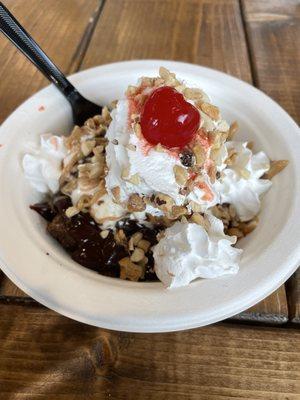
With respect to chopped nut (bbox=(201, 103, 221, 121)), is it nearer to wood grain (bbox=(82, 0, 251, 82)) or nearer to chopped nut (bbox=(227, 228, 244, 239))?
chopped nut (bbox=(227, 228, 244, 239))

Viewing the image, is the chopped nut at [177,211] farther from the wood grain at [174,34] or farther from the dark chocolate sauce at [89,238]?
the wood grain at [174,34]

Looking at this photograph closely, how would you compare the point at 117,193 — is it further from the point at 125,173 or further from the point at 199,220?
the point at 199,220

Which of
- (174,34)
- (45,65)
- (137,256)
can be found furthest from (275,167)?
(174,34)

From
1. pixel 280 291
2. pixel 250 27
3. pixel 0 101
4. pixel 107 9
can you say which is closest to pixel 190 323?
pixel 280 291

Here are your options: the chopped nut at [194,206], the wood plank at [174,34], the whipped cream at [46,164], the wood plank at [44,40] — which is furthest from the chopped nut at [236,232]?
the wood plank at [44,40]

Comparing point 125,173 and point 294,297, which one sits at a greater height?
point 125,173
